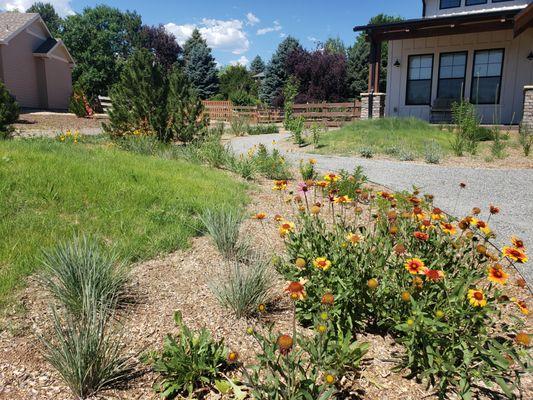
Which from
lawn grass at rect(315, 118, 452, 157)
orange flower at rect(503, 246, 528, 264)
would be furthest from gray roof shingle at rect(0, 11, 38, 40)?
orange flower at rect(503, 246, 528, 264)

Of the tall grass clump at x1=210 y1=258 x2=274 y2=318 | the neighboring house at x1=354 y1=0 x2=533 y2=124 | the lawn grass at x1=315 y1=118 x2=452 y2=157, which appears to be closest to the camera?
the tall grass clump at x1=210 y1=258 x2=274 y2=318

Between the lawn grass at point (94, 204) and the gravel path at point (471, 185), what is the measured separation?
2.57m

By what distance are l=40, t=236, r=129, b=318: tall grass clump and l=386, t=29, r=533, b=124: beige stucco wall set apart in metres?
14.3

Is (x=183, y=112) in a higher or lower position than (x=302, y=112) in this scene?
lower

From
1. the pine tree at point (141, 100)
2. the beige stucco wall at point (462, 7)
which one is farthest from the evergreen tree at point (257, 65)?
the pine tree at point (141, 100)

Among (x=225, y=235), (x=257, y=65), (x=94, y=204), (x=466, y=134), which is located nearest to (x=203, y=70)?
(x=257, y=65)

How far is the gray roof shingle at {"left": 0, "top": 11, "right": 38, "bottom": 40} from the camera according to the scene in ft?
75.5

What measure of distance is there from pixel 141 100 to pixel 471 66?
464 inches

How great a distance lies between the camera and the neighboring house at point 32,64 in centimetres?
2334

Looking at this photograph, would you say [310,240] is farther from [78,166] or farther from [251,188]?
[78,166]

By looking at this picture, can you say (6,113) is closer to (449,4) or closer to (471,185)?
(471,185)

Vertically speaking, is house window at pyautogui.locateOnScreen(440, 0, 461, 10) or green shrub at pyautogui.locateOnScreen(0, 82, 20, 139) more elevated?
house window at pyautogui.locateOnScreen(440, 0, 461, 10)

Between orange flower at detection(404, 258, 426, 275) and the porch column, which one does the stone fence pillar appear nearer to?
the porch column

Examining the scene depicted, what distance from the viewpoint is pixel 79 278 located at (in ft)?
7.88
